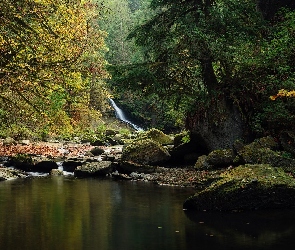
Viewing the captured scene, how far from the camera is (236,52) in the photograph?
17.2 metres

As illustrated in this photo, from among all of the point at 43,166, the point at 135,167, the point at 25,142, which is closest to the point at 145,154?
the point at 135,167

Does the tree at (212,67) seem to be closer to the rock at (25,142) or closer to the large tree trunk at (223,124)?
the large tree trunk at (223,124)

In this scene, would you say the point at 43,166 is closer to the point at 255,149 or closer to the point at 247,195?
the point at 255,149

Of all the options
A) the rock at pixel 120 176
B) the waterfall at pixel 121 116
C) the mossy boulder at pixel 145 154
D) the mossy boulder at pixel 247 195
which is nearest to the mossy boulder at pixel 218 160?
the mossy boulder at pixel 145 154

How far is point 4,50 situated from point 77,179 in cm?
607

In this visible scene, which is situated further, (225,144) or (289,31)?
(225,144)

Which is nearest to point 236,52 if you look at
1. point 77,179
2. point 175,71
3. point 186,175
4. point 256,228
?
point 175,71

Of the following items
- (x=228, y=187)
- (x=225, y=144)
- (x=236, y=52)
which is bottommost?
(x=228, y=187)

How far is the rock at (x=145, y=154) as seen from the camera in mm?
19191

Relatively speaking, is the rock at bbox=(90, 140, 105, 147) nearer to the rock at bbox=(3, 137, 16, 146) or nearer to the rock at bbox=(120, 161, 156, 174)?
the rock at bbox=(3, 137, 16, 146)

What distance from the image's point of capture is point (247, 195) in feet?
35.7

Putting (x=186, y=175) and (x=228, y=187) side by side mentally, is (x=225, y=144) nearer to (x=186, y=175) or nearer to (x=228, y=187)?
(x=186, y=175)

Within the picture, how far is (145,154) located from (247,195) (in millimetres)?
8833

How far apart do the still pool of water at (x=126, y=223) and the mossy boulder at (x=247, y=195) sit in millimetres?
362
